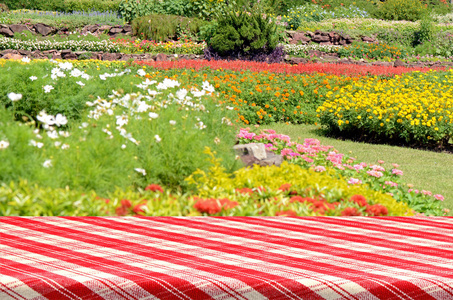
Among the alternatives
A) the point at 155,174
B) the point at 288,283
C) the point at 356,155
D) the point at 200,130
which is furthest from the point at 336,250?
the point at 356,155

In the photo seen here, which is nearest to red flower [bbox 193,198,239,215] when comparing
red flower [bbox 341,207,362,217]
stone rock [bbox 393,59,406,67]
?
red flower [bbox 341,207,362,217]

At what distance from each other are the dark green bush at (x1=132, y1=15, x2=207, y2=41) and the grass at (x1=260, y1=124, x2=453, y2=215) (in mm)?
9536

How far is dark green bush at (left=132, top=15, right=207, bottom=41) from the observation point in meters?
17.7

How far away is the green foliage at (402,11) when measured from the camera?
1000 inches

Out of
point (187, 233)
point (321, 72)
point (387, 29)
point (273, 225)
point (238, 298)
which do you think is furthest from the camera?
point (387, 29)

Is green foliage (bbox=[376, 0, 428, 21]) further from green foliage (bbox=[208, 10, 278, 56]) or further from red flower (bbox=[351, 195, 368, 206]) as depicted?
red flower (bbox=[351, 195, 368, 206])

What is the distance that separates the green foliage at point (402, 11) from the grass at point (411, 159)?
60.7ft

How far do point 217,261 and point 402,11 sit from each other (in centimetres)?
2603

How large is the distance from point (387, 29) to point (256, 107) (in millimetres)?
13510

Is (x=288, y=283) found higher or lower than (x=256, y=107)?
higher

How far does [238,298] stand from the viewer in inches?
63.7

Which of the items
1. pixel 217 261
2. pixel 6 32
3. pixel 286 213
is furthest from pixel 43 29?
pixel 217 261

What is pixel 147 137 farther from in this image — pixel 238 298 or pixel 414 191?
pixel 238 298

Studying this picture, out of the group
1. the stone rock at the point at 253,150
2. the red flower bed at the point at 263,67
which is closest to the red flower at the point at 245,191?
the stone rock at the point at 253,150
